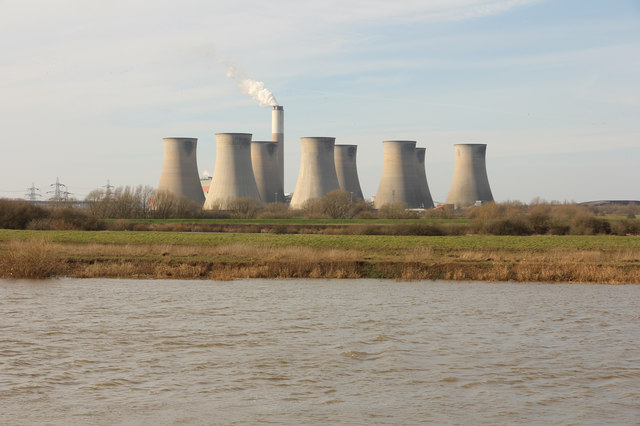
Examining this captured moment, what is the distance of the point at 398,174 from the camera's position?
175 feet

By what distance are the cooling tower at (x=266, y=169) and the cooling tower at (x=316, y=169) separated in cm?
512

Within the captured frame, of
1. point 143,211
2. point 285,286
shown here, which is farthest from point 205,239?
point 143,211

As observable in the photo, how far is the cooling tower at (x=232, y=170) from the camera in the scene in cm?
4666

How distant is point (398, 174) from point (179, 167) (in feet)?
51.1

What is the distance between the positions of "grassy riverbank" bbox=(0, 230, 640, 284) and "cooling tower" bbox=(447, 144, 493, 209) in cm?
3262

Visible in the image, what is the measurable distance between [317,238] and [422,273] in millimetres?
8195

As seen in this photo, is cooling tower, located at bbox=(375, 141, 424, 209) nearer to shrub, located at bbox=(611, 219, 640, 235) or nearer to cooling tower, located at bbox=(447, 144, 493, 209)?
cooling tower, located at bbox=(447, 144, 493, 209)

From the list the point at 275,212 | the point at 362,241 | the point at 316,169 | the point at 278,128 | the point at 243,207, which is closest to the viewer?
the point at 362,241

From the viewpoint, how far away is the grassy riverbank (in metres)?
15.8

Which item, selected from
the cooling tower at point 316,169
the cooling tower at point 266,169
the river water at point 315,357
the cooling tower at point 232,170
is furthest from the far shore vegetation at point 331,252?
the cooling tower at point 266,169

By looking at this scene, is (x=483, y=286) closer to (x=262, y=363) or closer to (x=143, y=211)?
(x=262, y=363)

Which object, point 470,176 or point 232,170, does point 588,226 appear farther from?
point 470,176

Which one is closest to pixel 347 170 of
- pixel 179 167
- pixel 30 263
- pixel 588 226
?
pixel 179 167

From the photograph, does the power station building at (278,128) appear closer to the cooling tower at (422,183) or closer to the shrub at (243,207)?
the cooling tower at (422,183)
